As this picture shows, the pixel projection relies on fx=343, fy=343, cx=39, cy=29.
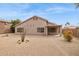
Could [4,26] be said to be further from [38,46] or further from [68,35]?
[68,35]

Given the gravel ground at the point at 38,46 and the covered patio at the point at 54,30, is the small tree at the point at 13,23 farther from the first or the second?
the covered patio at the point at 54,30

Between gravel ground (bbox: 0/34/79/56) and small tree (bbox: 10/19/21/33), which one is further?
small tree (bbox: 10/19/21/33)

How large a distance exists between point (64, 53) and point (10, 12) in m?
1.32

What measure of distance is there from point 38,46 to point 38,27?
0.39 meters

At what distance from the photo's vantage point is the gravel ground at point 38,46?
6629 mm

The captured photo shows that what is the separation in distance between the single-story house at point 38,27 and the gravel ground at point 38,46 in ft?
0.35

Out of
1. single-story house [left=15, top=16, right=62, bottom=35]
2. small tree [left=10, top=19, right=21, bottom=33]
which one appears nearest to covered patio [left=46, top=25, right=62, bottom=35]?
single-story house [left=15, top=16, right=62, bottom=35]

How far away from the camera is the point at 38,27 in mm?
6828

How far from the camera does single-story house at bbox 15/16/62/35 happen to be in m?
6.74

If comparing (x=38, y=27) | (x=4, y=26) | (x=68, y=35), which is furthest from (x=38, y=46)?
(x=4, y=26)

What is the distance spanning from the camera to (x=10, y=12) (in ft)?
22.0

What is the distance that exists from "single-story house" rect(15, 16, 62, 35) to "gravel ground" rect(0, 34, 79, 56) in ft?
0.35

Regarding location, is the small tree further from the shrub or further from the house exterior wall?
the shrub

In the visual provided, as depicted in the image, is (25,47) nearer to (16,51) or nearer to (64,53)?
(16,51)
